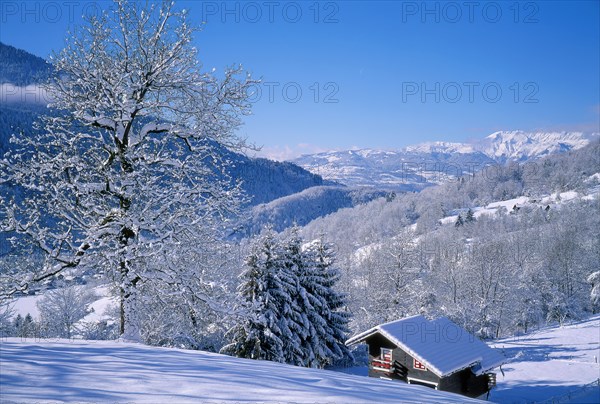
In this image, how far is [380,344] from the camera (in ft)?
80.2

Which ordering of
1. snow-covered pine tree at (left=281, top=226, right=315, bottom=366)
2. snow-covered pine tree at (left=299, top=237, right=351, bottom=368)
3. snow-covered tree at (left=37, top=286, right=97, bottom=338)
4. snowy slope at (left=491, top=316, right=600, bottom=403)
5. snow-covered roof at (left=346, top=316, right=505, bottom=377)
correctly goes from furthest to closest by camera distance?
snow-covered tree at (left=37, top=286, right=97, bottom=338), snow-covered pine tree at (left=299, top=237, right=351, bottom=368), snowy slope at (left=491, top=316, right=600, bottom=403), snow-covered pine tree at (left=281, top=226, right=315, bottom=366), snow-covered roof at (left=346, top=316, right=505, bottom=377)

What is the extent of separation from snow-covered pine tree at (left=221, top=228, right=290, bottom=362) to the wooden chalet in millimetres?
5351

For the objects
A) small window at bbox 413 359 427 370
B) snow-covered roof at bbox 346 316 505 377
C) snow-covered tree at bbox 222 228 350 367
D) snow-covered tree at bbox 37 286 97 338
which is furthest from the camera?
snow-covered tree at bbox 37 286 97 338

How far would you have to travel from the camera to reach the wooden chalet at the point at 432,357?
2086cm

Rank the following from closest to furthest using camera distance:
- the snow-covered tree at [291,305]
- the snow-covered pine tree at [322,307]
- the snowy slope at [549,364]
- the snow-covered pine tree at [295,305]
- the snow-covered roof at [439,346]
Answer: the snow-covered roof at [439,346], the snow-covered tree at [291,305], the snow-covered pine tree at [295,305], the snowy slope at [549,364], the snow-covered pine tree at [322,307]

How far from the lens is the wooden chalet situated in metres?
20.9

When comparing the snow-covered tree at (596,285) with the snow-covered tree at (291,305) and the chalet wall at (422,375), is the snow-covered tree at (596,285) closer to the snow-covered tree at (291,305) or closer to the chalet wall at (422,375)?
the chalet wall at (422,375)

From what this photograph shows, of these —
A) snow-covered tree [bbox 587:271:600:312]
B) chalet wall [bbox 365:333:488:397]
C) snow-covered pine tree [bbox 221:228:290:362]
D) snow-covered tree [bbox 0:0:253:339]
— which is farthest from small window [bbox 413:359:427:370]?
snow-covered tree [bbox 587:271:600:312]

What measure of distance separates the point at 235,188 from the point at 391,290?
32.9 meters

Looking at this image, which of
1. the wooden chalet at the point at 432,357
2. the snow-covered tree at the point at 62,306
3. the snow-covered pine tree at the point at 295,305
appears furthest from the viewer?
the snow-covered tree at the point at 62,306

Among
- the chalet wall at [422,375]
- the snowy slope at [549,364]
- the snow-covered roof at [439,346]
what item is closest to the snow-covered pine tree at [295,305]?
the snow-covered roof at [439,346]

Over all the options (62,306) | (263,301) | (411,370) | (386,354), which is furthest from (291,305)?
(62,306)

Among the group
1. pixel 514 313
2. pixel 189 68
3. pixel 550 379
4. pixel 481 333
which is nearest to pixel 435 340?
pixel 550 379

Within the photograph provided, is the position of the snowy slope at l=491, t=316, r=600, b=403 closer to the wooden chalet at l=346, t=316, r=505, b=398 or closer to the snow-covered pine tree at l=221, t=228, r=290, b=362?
the wooden chalet at l=346, t=316, r=505, b=398
